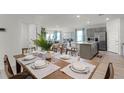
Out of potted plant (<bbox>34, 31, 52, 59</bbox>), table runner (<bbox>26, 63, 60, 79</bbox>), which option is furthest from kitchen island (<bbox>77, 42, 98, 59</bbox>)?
table runner (<bbox>26, 63, 60, 79</bbox>)

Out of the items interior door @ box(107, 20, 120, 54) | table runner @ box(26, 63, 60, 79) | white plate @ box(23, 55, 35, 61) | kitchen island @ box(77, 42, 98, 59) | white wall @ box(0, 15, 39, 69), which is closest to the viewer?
table runner @ box(26, 63, 60, 79)

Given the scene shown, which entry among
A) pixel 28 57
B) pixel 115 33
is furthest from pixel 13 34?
pixel 115 33

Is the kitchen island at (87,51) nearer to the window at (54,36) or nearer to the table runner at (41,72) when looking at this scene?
the window at (54,36)

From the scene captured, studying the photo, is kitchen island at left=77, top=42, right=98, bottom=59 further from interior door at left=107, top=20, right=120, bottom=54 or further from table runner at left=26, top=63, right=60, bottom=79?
table runner at left=26, top=63, right=60, bottom=79

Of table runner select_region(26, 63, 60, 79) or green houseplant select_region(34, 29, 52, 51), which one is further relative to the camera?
green houseplant select_region(34, 29, 52, 51)

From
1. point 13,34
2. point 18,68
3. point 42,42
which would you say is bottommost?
point 18,68

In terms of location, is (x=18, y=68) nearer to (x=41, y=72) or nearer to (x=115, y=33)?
(x=41, y=72)

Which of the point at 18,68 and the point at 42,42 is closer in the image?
the point at 42,42

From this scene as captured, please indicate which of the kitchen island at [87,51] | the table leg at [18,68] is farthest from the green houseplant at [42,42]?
the kitchen island at [87,51]
